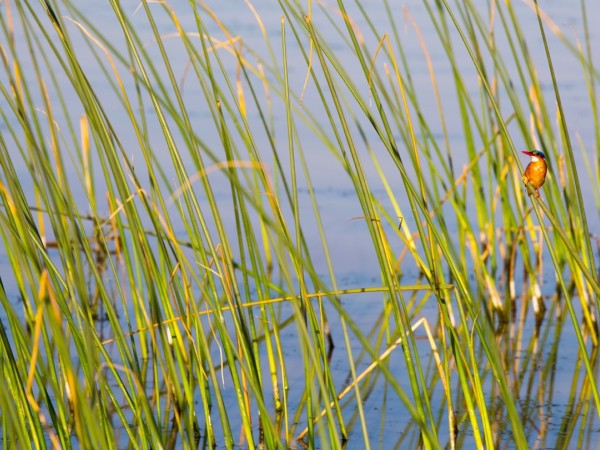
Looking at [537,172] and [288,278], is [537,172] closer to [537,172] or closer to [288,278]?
[537,172]

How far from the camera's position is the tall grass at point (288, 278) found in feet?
5.30

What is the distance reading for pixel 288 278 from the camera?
4.68ft

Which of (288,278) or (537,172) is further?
(537,172)

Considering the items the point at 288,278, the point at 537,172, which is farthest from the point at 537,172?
the point at 288,278

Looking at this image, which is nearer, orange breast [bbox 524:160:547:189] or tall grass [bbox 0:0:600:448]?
tall grass [bbox 0:0:600:448]

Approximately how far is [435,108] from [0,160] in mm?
6629

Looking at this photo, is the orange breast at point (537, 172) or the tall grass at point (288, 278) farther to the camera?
the orange breast at point (537, 172)

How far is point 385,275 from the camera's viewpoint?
1.76 m

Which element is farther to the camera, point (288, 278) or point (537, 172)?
point (537, 172)

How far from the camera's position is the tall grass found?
63.6 inches

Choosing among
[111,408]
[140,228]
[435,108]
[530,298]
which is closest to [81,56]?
[435,108]

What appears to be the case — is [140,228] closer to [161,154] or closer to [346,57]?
[161,154]

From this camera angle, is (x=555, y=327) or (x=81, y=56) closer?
(x=555, y=327)

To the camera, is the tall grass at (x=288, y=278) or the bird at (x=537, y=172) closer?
the tall grass at (x=288, y=278)
